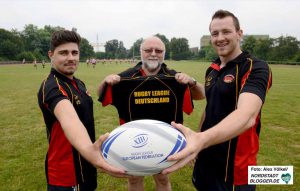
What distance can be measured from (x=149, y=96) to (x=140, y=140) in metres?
1.57

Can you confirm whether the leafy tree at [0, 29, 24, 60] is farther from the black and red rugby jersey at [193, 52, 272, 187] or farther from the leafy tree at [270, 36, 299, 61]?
the black and red rugby jersey at [193, 52, 272, 187]

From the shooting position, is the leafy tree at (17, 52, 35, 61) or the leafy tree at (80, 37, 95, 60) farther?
the leafy tree at (80, 37, 95, 60)

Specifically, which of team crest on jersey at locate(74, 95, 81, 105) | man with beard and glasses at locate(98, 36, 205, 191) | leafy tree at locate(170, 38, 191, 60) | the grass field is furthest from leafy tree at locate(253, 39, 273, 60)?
team crest on jersey at locate(74, 95, 81, 105)

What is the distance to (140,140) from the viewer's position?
6.73ft

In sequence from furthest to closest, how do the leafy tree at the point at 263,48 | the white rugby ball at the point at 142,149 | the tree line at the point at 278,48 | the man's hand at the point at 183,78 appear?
the leafy tree at the point at 263,48, the tree line at the point at 278,48, the man's hand at the point at 183,78, the white rugby ball at the point at 142,149

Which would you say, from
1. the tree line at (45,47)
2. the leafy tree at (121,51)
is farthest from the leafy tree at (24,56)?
the leafy tree at (121,51)

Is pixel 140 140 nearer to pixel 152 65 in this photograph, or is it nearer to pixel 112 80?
pixel 112 80

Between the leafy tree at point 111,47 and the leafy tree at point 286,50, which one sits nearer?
the leafy tree at point 286,50

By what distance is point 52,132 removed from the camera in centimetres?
279

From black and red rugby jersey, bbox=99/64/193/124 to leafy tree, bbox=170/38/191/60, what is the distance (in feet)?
356

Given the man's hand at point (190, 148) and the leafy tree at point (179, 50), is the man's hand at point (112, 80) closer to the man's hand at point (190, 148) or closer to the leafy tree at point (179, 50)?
the man's hand at point (190, 148)

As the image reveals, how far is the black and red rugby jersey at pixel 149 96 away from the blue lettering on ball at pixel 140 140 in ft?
5.03

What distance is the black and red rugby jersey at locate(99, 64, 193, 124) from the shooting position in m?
3.59

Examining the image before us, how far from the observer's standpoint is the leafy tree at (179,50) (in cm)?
11050
